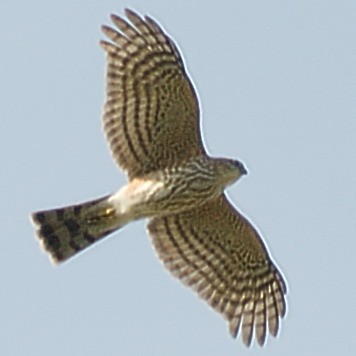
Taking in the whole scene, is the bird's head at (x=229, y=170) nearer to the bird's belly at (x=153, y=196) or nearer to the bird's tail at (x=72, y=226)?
the bird's belly at (x=153, y=196)

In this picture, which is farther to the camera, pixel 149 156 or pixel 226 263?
pixel 226 263

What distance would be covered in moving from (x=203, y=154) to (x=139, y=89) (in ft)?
3.79

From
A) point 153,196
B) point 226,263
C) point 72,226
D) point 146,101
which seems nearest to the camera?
point 153,196

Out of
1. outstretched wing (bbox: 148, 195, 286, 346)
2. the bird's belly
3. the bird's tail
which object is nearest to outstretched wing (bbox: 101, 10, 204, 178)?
the bird's belly

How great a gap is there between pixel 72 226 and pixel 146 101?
1862 mm

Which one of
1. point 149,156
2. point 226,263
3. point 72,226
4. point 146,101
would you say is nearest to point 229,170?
point 149,156

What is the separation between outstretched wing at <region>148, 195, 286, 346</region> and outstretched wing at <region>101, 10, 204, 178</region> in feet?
3.21

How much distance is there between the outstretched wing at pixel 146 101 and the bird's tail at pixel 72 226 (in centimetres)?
66

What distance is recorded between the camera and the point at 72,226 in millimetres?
22375

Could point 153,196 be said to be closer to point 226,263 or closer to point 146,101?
point 146,101

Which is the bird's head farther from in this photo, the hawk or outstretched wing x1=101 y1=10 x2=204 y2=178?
outstretched wing x1=101 y1=10 x2=204 y2=178

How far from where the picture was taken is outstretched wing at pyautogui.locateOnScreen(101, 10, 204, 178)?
21953 mm

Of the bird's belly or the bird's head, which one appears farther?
the bird's head

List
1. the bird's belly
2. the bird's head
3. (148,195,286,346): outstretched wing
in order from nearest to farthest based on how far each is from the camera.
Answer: the bird's belly, the bird's head, (148,195,286,346): outstretched wing
